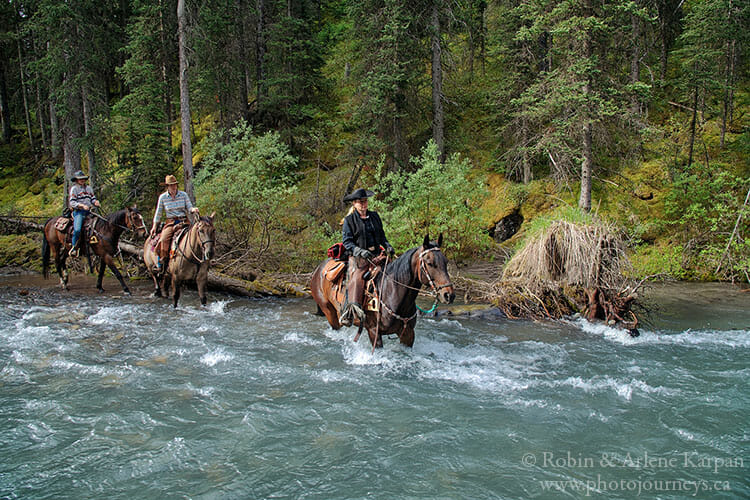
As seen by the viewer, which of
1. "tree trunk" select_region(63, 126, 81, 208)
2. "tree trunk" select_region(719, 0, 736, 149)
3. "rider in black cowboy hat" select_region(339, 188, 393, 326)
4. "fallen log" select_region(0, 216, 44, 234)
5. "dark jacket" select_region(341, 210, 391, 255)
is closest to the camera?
"rider in black cowboy hat" select_region(339, 188, 393, 326)

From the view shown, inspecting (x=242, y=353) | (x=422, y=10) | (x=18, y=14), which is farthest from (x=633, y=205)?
(x=18, y=14)

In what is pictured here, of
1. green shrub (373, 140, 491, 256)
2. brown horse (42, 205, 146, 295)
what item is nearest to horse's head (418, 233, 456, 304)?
green shrub (373, 140, 491, 256)

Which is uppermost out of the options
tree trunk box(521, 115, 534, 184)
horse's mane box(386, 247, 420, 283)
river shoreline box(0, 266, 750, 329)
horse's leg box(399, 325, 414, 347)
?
tree trunk box(521, 115, 534, 184)

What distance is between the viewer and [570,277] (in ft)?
34.4

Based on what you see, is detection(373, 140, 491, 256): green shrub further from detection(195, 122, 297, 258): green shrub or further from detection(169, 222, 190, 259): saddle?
detection(169, 222, 190, 259): saddle

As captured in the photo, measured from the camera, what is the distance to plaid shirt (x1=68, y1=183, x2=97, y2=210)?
13.3 meters

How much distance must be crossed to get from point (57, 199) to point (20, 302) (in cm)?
2207

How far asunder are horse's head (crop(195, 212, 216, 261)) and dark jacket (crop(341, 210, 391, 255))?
14.9ft

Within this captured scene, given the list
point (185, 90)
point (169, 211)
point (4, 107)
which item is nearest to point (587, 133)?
point (169, 211)

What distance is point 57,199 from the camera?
97.5 feet

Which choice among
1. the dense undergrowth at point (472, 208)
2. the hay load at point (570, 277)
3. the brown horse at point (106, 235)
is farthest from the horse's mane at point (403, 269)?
the brown horse at point (106, 235)

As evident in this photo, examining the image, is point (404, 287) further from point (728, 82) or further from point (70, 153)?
point (70, 153)

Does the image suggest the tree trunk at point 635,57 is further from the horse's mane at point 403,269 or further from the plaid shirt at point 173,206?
the plaid shirt at point 173,206

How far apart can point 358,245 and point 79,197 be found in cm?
1051
